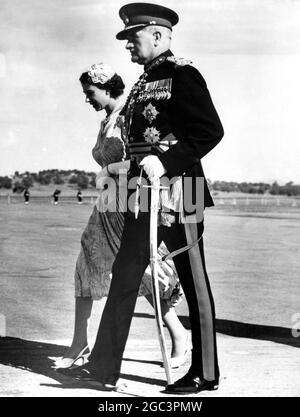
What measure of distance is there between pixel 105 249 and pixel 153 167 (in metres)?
0.94

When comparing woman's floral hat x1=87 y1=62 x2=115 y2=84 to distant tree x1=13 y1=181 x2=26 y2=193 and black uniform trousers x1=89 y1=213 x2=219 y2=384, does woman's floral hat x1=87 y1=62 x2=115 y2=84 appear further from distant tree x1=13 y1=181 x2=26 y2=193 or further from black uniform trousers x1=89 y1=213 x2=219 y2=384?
distant tree x1=13 y1=181 x2=26 y2=193

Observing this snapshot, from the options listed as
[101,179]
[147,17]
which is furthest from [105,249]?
[147,17]

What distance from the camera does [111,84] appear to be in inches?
215

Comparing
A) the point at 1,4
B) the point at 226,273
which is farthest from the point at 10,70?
the point at 226,273

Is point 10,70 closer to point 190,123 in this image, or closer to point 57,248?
point 190,123

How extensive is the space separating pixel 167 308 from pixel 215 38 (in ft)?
4.66

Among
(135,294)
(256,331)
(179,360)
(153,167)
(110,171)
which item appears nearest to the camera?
(153,167)

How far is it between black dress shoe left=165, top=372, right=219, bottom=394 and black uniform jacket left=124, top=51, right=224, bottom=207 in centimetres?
79

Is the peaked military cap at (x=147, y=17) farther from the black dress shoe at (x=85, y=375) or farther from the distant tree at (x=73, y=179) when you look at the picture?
the distant tree at (x=73, y=179)

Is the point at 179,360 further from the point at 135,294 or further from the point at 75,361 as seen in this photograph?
the point at 135,294

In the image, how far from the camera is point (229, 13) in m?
5.23

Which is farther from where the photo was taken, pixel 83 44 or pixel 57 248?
pixel 57 248

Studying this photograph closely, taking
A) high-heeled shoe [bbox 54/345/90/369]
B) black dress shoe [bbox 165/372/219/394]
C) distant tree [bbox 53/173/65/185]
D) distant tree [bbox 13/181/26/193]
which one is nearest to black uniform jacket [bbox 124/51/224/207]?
black dress shoe [bbox 165/372/219/394]

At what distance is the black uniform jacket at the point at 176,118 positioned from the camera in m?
4.70
